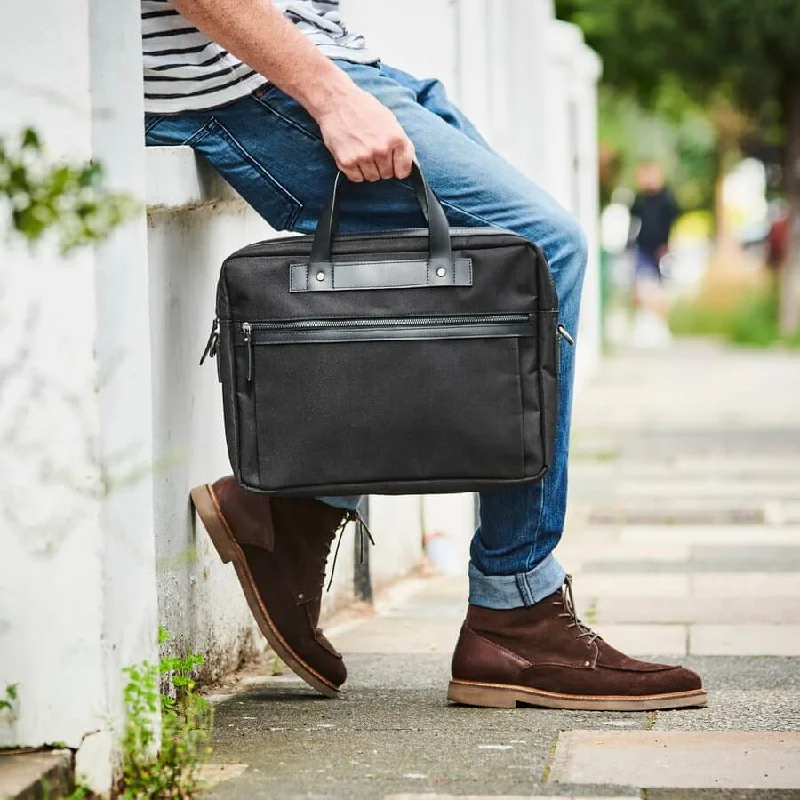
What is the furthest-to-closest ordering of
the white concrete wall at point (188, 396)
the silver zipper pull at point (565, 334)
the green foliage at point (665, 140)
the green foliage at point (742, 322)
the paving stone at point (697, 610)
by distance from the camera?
the green foliage at point (665, 140) < the green foliage at point (742, 322) < the paving stone at point (697, 610) < the white concrete wall at point (188, 396) < the silver zipper pull at point (565, 334)

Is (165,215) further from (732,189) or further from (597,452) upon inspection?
(732,189)

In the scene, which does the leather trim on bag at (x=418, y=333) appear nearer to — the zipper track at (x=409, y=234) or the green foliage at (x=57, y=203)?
the zipper track at (x=409, y=234)

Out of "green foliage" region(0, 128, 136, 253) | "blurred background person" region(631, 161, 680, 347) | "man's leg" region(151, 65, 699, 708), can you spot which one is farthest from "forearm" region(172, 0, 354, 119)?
"blurred background person" region(631, 161, 680, 347)

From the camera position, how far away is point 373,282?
9.61ft

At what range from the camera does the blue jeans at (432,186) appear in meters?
3.06

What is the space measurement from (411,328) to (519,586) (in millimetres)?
624

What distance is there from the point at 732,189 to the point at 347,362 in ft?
185

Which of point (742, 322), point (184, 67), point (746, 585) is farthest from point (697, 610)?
point (742, 322)

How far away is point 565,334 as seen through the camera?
3.04 metres

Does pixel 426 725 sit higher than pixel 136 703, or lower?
lower

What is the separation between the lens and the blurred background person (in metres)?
18.3

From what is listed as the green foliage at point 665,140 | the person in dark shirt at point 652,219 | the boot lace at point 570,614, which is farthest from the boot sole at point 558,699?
the green foliage at point 665,140

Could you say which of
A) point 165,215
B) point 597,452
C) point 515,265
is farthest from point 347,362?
point 597,452

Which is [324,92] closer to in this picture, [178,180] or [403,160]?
[403,160]
